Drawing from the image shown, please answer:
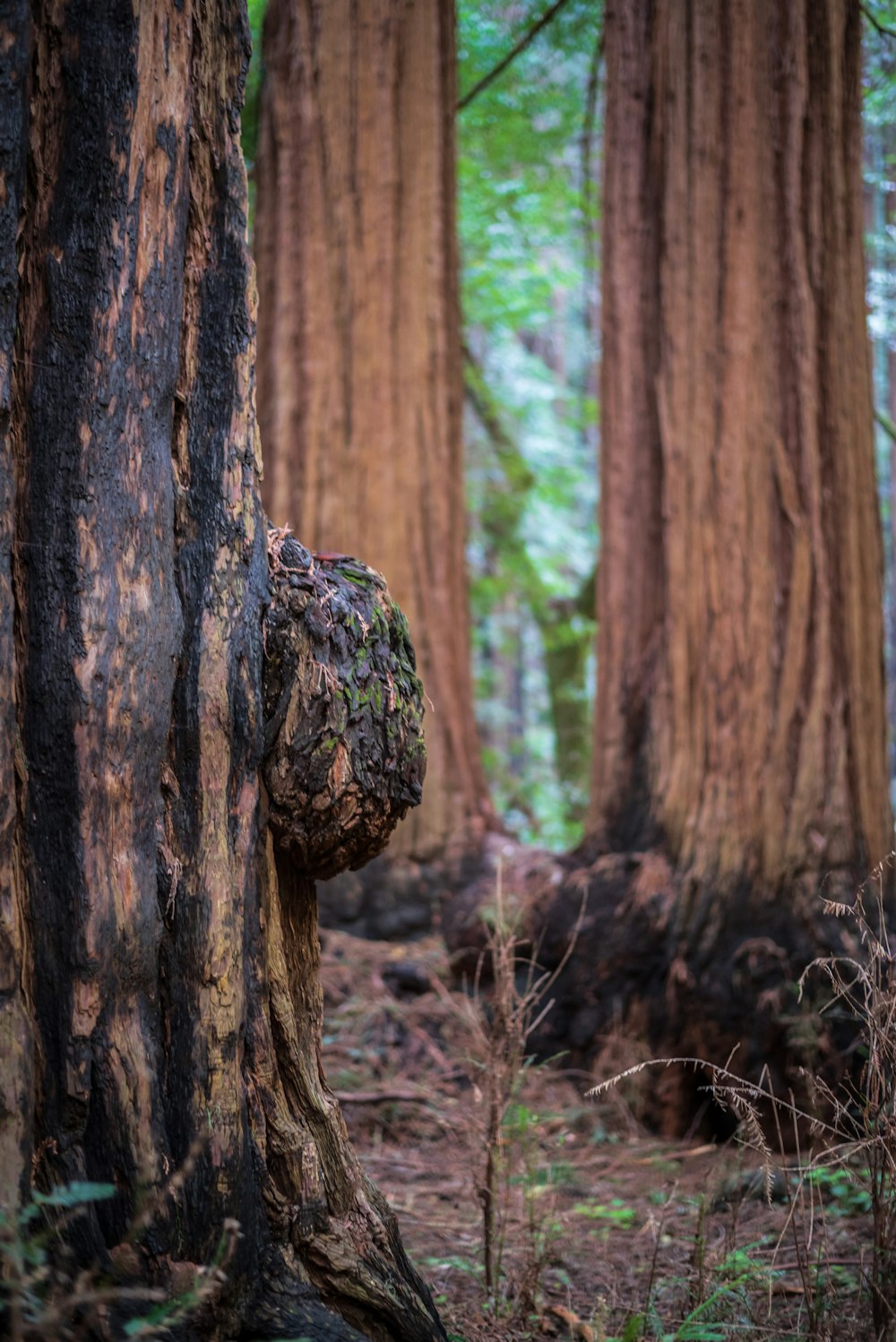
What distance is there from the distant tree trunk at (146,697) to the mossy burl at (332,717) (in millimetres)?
18

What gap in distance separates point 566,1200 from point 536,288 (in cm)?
919

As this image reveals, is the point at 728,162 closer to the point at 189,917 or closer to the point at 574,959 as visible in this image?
the point at 574,959

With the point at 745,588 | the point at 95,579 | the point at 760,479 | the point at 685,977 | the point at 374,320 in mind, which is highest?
the point at 374,320

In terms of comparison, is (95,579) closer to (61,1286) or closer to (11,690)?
(11,690)

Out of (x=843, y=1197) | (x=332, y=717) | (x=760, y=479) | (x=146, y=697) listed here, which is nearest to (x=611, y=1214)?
(x=843, y=1197)

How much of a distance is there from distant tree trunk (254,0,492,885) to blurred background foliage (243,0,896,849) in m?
0.76

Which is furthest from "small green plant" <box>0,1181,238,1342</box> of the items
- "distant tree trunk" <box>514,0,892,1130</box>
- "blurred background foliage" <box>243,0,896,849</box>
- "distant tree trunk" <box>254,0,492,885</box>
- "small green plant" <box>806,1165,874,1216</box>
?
"blurred background foliage" <box>243,0,896,849</box>

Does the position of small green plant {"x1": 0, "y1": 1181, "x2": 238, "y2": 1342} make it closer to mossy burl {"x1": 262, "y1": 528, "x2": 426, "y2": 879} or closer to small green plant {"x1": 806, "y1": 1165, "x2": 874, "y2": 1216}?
mossy burl {"x1": 262, "y1": 528, "x2": 426, "y2": 879}

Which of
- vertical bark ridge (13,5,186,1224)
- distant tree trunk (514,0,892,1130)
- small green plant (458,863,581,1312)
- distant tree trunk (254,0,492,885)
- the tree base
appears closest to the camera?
vertical bark ridge (13,5,186,1224)

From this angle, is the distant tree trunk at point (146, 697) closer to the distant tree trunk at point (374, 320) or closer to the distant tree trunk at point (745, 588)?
the distant tree trunk at point (745, 588)

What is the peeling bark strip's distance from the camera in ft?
14.8

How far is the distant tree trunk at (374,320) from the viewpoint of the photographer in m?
5.49

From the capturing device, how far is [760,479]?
4.65 metres

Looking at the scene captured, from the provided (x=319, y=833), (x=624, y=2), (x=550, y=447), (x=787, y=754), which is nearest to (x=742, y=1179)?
(x=787, y=754)
